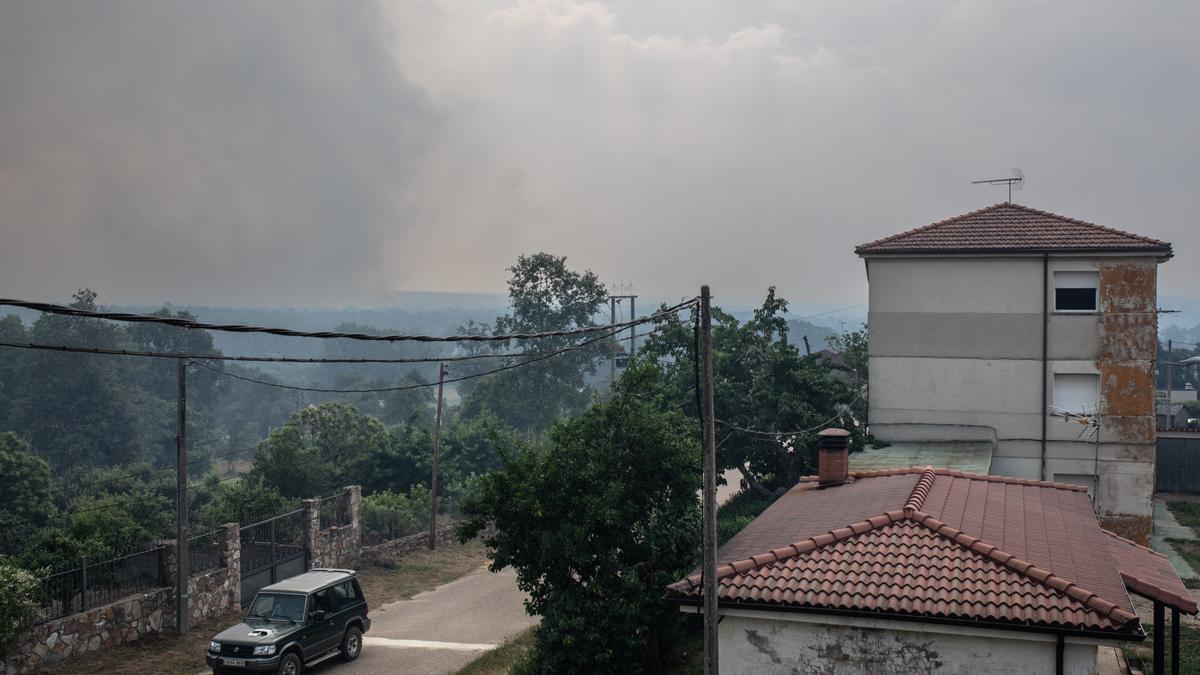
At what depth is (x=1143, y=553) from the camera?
1568 cm

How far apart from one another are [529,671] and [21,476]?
36.4m

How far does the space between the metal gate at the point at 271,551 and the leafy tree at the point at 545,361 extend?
43.0 m

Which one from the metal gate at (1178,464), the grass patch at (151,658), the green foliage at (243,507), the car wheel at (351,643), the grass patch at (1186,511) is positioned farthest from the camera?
the metal gate at (1178,464)

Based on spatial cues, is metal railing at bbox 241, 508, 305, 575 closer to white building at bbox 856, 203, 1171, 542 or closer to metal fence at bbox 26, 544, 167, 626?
metal fence at bbox 26, 544, 167, 626

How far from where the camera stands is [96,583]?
21.7 m

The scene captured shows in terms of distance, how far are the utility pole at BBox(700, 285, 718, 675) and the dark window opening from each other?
19.4m

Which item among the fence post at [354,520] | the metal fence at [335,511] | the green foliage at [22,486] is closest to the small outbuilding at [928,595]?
the metal fence at [335,511]

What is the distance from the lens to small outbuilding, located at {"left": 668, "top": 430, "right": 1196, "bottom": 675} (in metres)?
11.4

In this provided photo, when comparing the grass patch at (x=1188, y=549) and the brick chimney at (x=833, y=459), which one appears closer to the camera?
the brick chimney at (x=833, y=459)

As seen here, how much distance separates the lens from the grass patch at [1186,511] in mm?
34156

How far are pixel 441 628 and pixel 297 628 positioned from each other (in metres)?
5.88

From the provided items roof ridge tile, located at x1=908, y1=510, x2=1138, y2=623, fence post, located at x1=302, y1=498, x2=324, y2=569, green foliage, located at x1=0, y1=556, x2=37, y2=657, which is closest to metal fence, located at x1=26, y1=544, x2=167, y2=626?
green foliage, located at x1=0, y1=556, x2=37, y2=657

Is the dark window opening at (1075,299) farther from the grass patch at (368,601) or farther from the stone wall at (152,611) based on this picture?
the stone wall at (152,611)

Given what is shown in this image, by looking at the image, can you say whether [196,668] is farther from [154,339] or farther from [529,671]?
[154,339]
